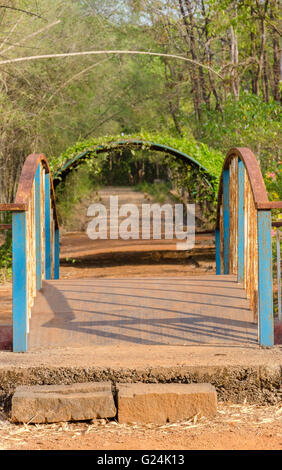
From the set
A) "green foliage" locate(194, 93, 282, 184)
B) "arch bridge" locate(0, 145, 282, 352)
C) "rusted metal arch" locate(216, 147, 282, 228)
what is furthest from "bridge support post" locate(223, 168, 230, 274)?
"green foliage" locate(194, 93, 282, 184)

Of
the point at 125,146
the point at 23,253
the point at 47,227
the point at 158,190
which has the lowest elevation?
the point at 23,253

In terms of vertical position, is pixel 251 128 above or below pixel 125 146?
above

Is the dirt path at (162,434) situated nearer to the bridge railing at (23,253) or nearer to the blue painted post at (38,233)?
the bridge railing at (23,253)

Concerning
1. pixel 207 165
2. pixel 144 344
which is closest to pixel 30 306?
pixel 144 344

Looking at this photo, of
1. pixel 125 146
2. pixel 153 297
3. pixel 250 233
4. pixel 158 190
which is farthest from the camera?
pixel 158 190

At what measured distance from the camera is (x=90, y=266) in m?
13.5

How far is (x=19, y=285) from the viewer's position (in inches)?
181

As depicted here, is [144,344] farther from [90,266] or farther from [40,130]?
[40,130]

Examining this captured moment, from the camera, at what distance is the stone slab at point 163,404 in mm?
3885

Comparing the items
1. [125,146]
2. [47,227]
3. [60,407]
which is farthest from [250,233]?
[125,146]

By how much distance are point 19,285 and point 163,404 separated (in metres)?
1.35

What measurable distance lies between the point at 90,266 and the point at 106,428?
9744 millimetres

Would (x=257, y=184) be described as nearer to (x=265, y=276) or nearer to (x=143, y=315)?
(x=265, y=276)

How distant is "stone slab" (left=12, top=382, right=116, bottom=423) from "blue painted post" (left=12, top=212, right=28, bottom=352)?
71cm
